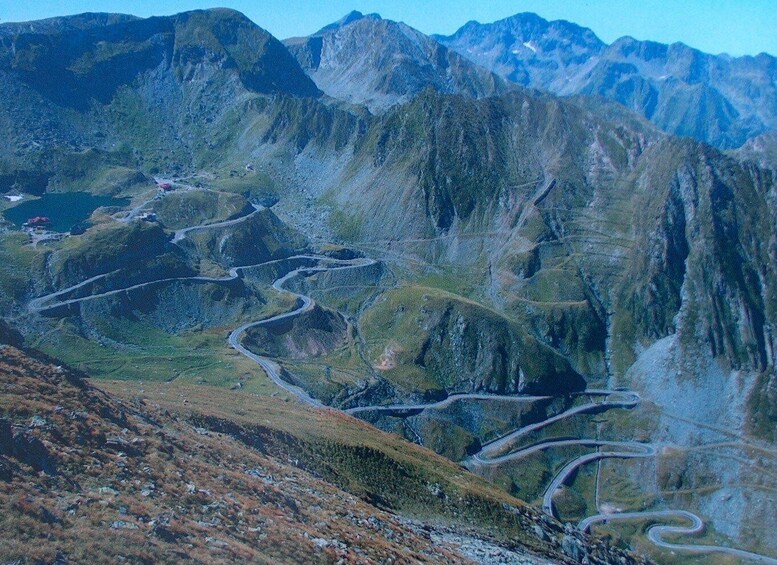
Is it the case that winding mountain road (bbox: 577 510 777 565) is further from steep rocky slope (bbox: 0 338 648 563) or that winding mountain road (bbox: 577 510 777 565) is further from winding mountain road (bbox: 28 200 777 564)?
steep rocky slope (bbox: 0 338 648 563)

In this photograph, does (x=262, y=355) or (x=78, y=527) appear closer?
(x=78, y=527)

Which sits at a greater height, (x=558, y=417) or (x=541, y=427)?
(x=558, y=417)

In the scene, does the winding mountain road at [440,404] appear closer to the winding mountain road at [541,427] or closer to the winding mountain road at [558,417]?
the winding mountain road at [541,427]

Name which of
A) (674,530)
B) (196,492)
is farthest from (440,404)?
(196,492)

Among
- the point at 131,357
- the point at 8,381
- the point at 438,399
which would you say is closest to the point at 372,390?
the point at 438,399

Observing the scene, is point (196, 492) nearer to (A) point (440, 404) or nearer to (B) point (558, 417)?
(A) point (440, 404)

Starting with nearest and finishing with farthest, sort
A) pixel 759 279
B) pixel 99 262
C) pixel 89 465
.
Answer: pixel 89 465
pixel 99 262
pixel 759 279

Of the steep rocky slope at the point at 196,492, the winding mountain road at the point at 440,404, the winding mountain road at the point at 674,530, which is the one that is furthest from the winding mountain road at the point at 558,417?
the steep rocky slope at the point at 196,492

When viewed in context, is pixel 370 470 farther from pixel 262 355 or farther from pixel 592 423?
pixel 592 423

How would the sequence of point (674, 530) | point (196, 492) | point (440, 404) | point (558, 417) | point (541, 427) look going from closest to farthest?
point (196, 492) → point (674, 530) → point (541, 427) → point (440, 404) → point (558, 417)

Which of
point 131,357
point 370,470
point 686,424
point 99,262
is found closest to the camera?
point 370,470

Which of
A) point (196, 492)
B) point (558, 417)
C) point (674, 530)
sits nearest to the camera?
point (196, 492)
